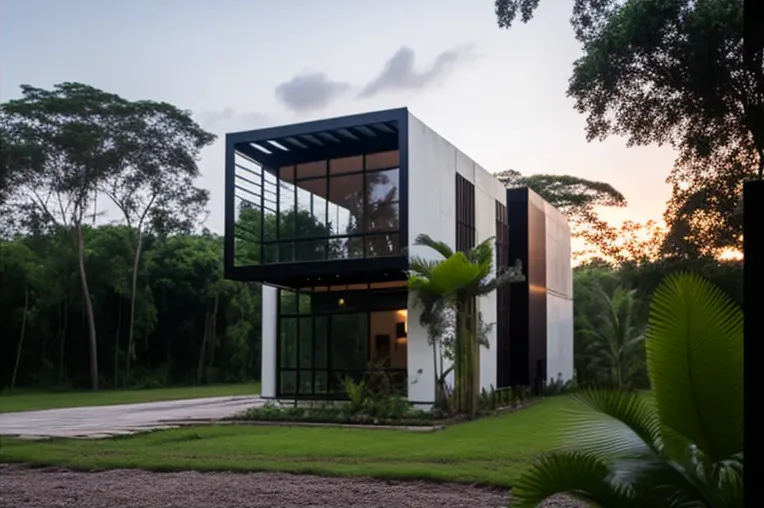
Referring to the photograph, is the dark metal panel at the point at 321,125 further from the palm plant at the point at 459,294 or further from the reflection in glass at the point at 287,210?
the palm plant at the point at 459,294

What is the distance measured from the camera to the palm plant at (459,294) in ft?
47.3

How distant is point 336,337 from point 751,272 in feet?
49.4

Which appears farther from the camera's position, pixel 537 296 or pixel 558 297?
pixel 558 297

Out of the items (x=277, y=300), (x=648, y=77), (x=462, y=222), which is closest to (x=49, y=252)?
(x=277, y=300)

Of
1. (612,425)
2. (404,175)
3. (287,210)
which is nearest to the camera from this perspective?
(612,425)

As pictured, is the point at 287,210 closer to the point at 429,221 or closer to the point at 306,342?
the point at 306,342

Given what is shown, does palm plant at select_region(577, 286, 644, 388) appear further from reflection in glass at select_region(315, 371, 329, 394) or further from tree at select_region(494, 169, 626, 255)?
reflection in glass at select_region(315, 371, 329, 394)

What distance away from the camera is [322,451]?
10250mm

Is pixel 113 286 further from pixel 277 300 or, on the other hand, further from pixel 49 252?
pixel 277 300

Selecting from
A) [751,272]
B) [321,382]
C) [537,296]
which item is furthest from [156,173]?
[751,272]

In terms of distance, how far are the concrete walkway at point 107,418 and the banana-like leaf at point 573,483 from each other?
9415mm

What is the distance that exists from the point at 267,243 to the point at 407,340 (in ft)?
12.2

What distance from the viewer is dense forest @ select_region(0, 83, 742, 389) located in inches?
1171

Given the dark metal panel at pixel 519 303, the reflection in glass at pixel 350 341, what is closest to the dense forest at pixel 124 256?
the dark metal panel at pixel 519 303
